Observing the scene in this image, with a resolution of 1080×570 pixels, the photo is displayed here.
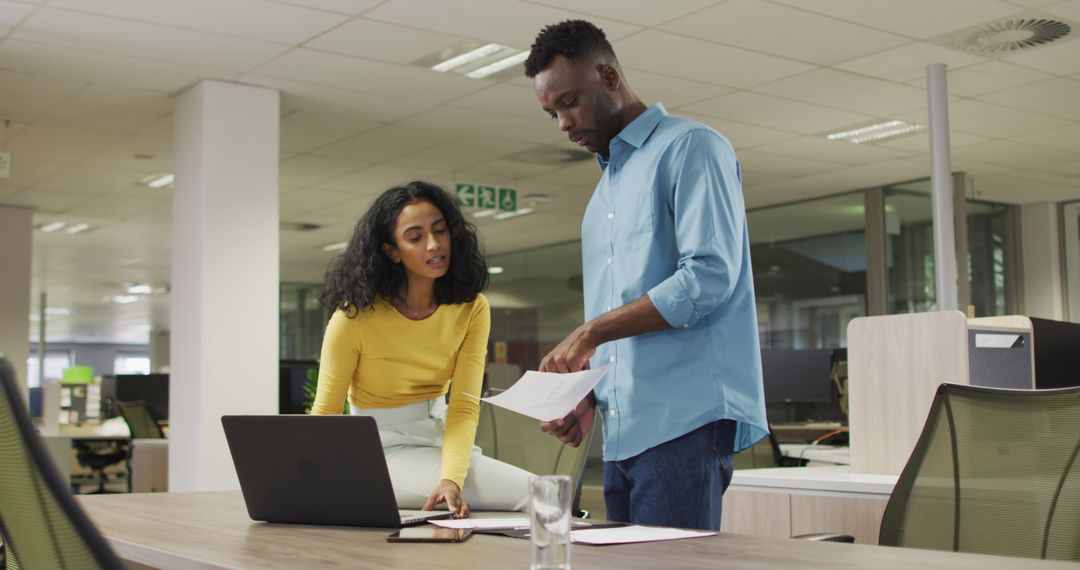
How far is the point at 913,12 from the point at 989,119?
2.34 m

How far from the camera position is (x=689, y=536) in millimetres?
1478

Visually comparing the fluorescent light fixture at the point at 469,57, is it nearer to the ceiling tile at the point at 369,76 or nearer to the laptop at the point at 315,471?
the ceiling tile at the point at 369,76

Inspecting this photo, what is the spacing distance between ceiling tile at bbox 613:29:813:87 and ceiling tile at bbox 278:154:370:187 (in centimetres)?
314

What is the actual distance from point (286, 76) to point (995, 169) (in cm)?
573

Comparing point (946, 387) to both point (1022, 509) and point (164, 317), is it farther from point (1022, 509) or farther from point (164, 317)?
point (164, 317)

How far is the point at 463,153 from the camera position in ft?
26.8

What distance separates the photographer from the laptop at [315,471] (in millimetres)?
1610

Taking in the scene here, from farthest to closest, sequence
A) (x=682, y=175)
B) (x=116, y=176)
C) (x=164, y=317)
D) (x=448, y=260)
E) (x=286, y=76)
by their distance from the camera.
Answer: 1. (x=164, y=317)
2. (x=116, y=176)
3. (x=286, y=76)
4. (x=448, y=260)
5. (x=682, y=175)

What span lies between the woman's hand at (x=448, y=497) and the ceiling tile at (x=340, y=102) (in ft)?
15.4

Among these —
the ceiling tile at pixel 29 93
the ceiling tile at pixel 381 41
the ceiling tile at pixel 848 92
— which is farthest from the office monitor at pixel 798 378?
the ceiling tile at pixel 29 93

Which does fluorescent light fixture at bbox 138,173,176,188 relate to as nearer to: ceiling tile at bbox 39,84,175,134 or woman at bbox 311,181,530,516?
ceiling tile at bbox 39,84,175,134

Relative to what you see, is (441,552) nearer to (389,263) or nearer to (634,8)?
(389,263)

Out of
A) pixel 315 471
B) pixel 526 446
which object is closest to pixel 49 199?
pixel 526 446

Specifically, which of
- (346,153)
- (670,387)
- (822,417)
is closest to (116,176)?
(346,153)
